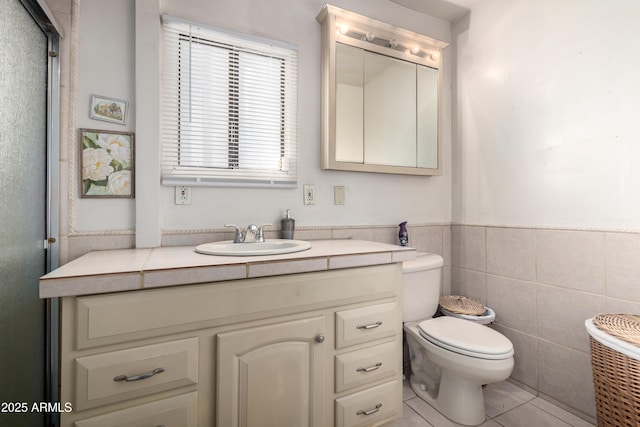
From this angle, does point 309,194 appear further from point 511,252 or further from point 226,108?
point 511,252

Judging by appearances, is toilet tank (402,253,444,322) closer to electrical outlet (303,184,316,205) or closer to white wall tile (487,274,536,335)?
white wall tile (487,274,536,335)

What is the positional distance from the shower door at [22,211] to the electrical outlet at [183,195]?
48cm

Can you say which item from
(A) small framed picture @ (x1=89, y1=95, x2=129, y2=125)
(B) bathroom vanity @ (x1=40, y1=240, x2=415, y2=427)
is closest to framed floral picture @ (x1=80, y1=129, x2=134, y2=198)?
(A) small framed picture @ (x1=89, y1=95, x2=129, y2=125)

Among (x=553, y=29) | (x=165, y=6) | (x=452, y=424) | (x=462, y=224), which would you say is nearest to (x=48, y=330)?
(x=165, y=6)

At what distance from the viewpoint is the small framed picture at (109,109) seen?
127cm

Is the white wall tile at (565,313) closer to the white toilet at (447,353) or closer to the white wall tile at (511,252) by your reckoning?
the white wall tile at (511,252)

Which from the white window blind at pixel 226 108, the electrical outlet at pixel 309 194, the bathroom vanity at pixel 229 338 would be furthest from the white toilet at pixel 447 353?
the white window blind at pixel 226 108

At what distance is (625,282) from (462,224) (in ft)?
2.95

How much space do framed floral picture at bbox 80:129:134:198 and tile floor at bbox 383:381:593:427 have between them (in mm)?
1668

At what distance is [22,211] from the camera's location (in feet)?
3.18

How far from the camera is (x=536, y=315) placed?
1659 millimetres

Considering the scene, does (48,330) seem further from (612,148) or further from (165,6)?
(612,148)

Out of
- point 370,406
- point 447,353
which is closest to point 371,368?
point 370,406

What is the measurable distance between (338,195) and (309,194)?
19cm
